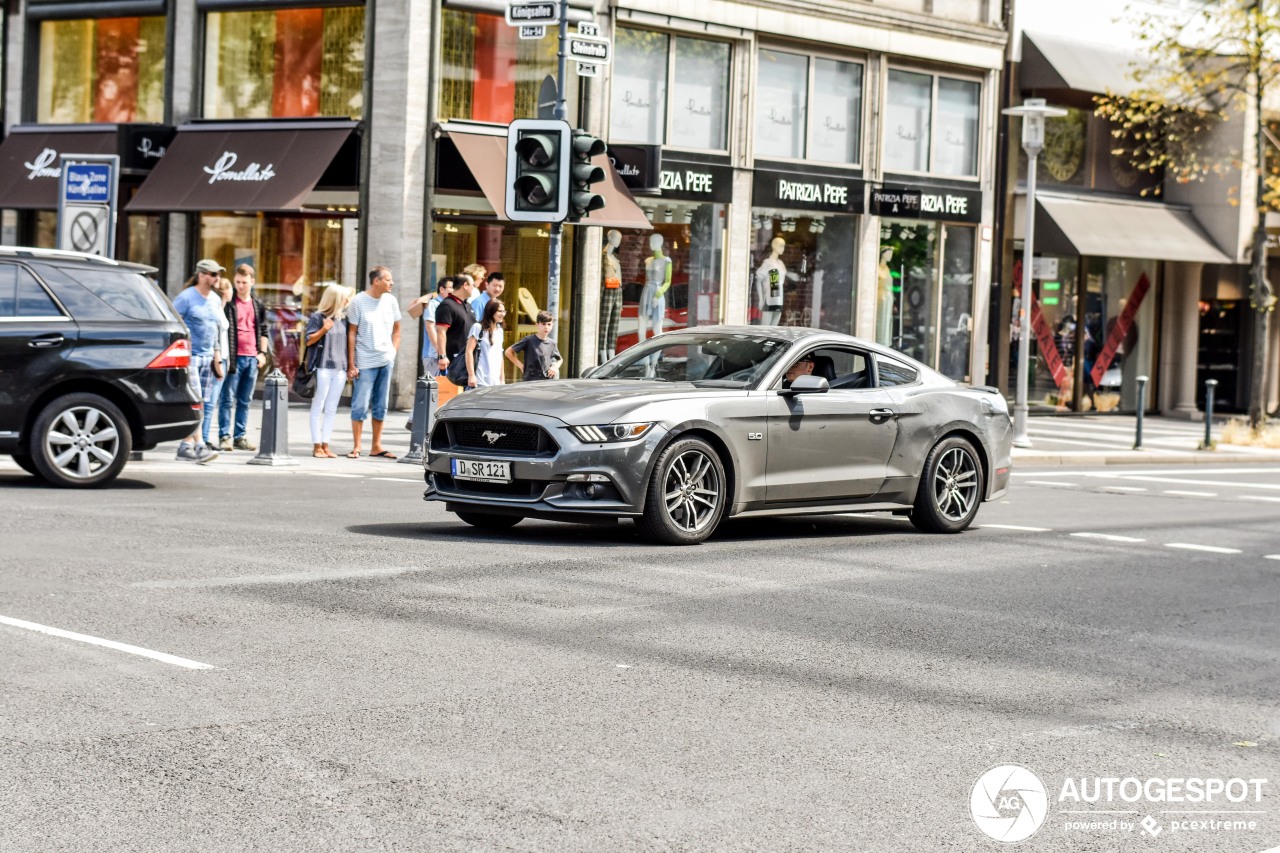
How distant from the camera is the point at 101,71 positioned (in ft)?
90.5

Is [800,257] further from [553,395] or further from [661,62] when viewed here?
[553,395]

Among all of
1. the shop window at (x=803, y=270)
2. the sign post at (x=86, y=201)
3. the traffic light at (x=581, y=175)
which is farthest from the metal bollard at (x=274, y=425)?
the shop window at (x=803, y=270)

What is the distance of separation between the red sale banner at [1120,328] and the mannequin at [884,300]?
545 cm

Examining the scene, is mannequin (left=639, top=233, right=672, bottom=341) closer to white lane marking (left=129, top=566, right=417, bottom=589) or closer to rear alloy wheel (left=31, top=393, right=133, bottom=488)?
rear alloy wheel (left=31, top=393, right=133, bottom=488)

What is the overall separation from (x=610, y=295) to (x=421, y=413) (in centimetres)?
923

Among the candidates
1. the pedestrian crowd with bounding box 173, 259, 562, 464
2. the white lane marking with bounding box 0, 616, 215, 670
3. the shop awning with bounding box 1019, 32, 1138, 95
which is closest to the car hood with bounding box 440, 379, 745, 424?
the white lane marking with bounding box 0, 616, 215, 670

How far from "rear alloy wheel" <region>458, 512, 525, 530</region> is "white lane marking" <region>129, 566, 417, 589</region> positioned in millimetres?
2296

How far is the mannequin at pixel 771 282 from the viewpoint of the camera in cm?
2933

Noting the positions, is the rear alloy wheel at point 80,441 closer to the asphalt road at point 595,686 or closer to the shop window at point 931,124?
the asphalt road at point 595,686

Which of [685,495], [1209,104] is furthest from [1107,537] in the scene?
[1209,104]

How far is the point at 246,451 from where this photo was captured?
18.7 metres

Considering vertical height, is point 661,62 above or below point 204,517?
above

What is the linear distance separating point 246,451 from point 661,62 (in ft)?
37.6

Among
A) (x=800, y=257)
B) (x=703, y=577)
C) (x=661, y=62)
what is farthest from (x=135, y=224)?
(x=703, y=577)
